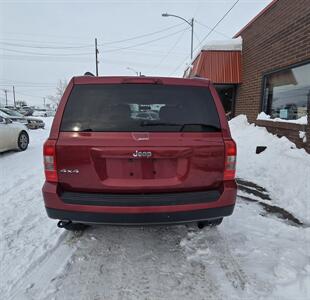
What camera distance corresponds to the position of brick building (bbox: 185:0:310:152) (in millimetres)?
6762

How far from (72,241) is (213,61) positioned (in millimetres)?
10046

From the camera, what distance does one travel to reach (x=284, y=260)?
2898 mm

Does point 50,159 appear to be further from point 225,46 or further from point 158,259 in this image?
point 225,46

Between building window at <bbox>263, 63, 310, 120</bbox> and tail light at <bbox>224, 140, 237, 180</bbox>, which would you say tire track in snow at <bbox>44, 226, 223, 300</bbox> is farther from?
building window at <bbox>263, 63, 310, 120</bbox>

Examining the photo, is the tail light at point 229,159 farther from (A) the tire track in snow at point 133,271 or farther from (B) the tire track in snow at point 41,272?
(B) the tire track in snow at point 41,272

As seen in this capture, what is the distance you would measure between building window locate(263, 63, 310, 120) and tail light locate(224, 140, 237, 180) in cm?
A: 505

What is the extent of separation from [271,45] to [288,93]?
1.81 metres

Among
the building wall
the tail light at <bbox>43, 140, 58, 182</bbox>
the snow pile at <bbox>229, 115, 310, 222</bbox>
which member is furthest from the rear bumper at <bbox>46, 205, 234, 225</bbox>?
the building wall

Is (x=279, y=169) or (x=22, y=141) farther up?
(x=22, y=141)

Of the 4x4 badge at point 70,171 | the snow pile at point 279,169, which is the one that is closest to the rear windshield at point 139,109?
the 4x4 badge at point 70,171

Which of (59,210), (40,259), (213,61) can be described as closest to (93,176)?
(59,210)

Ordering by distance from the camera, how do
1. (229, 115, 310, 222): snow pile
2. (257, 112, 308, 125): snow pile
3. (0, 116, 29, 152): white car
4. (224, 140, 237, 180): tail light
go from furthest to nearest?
(0, 116, 29, 152): white car, (257, 112, 308, 125): snow pile, (229, 115, 310, 222): snow pile, (224, 140, 237, 180): tail light

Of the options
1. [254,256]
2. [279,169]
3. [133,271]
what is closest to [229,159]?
[254,256]

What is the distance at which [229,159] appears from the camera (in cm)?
269
